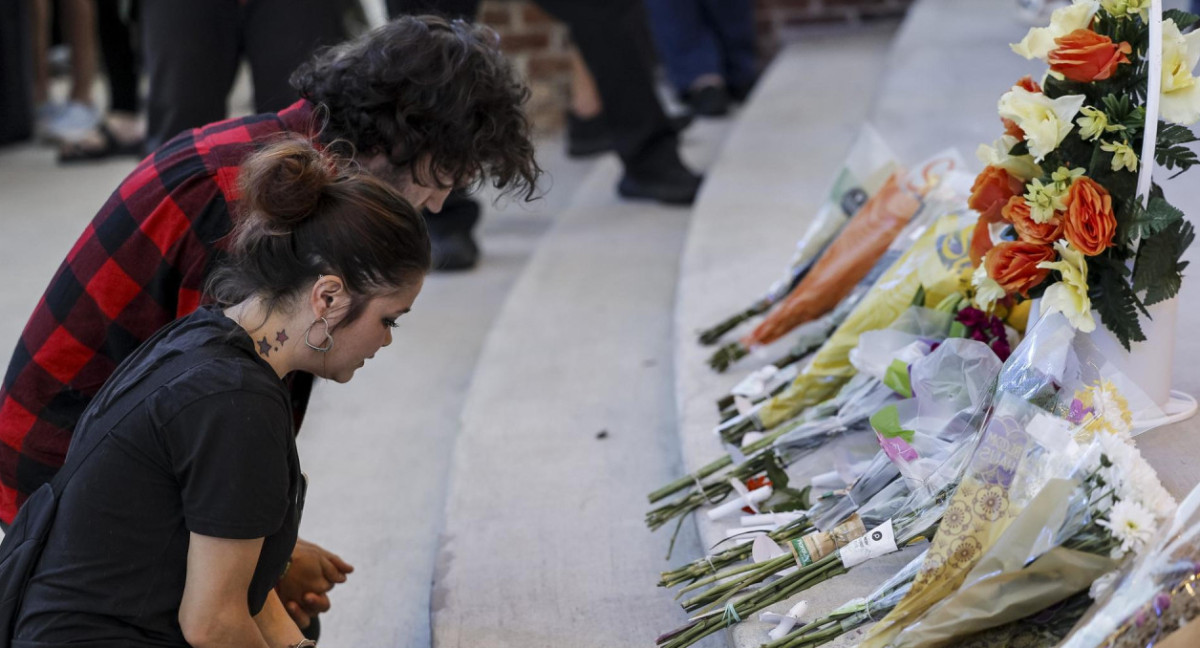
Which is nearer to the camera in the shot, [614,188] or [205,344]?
[205,344]

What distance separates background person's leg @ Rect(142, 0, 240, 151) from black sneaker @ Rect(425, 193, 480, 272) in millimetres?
1012

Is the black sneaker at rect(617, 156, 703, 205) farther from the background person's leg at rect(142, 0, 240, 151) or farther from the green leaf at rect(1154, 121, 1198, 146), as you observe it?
the green leaf at rect(1154, 121, 1198, 146)

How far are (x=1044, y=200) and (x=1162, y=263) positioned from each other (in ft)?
0.54

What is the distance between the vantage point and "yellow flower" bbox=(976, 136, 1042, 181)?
163 centimetres

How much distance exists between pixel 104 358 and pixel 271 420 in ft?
1.62

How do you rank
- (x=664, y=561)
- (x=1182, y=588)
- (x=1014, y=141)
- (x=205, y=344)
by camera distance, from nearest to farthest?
(x=1182, y=588) < (x=205, y=344) < (x=1014, y=141) < (x=664, y=561)

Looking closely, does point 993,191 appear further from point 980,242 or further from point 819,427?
point 819,427

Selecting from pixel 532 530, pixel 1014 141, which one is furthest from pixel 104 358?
pixel 1014 141

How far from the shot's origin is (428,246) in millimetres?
1414

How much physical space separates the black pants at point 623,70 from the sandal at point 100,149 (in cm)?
243

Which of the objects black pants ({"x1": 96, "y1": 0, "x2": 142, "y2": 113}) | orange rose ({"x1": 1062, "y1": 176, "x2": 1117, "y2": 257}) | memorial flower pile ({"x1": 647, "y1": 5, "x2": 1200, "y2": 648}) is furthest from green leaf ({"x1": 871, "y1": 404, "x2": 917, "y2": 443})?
black pants ({"x1": 96, "y1": 0, "x2": 142, "y2": 113})

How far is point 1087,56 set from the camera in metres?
1.51

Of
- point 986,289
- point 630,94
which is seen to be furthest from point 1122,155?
point 630,94

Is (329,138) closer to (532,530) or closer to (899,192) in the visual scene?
(532,530)
